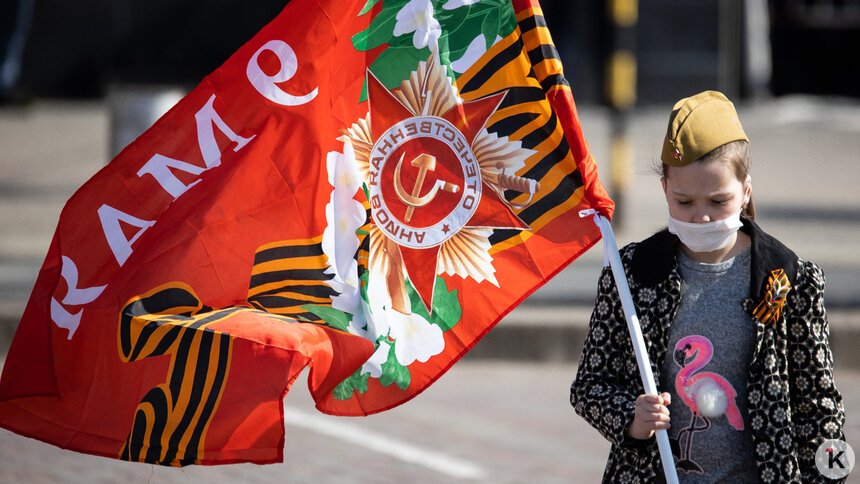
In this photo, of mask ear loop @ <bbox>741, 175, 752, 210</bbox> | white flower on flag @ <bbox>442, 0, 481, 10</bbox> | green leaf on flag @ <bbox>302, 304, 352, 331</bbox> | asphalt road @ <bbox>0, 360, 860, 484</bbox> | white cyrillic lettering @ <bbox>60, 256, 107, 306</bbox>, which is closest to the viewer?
mask ear loop @ <bbox>741, 175, 752, 210</bbox>

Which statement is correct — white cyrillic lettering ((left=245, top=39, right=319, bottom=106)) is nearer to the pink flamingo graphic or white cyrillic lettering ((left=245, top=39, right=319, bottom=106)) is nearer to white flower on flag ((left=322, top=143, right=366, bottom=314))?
white flower on flag ((left=322, top=143, right=366, bottom=314))

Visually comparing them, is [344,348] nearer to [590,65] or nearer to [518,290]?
[518,290]

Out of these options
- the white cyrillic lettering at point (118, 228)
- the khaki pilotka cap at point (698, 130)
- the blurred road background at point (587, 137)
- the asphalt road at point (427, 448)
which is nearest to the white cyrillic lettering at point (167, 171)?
the white cyrillic lettering at point (118, 228)

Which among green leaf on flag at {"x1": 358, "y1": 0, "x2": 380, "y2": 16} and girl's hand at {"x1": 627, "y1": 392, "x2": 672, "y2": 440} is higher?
green leaf on flag at {"x1": 358, "y1": 0, "x2": 380, "y2": 16}

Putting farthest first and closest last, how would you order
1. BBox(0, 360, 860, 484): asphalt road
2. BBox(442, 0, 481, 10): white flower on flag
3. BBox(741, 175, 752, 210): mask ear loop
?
BBox(0, 360, 860, 484): asphalt road, BBox(442, 0, 481, 10): white flower on flag, BBox(741, 175, 752, 210): mask ear loop

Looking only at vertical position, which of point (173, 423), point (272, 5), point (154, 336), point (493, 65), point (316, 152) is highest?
point (272, 5)

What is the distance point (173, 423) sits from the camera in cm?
299

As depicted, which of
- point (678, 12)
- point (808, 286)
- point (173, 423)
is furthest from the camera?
point (678, 12)

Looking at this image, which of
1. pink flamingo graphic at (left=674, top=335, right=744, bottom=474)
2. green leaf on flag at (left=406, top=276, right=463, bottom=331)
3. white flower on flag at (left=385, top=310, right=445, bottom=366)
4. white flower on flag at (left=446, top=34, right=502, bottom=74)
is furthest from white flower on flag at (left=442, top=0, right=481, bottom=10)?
pink flamingo graphic at (left=674, top=335, right=744, bottom=474)

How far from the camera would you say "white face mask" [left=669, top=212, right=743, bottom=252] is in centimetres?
259

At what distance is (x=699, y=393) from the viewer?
8.64 feet

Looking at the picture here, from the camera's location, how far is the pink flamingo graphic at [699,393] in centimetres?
263

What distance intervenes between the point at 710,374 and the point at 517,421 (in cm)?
424

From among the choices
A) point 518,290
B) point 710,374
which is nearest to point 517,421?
point 518,290
